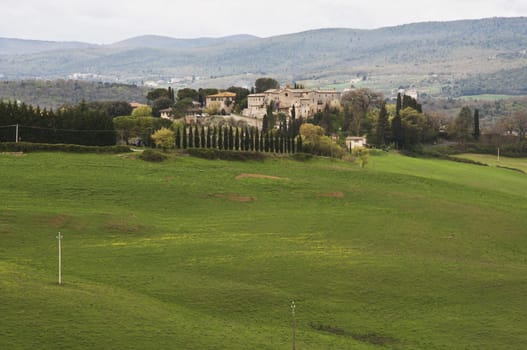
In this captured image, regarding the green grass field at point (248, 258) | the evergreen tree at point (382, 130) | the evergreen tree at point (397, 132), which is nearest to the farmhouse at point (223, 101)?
the evergreen tree at point (382, 130)

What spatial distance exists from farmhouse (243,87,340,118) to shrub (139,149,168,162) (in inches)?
2654

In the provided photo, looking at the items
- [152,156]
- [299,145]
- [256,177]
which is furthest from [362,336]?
[299,145]

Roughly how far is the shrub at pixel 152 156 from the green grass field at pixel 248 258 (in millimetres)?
1557

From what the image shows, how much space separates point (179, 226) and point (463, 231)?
828 inches

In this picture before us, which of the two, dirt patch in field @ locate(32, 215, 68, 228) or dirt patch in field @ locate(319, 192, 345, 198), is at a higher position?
dirt patch in field @ locate(32, 215, 68, 228)

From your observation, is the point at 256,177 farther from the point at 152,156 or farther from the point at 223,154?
the point at 223,154

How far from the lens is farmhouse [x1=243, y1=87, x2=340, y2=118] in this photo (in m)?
150

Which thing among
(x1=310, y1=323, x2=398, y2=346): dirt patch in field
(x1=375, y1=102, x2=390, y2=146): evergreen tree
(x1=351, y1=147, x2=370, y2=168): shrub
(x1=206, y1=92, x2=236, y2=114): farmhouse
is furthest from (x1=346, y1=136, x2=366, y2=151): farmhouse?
(x1=310, y1=323, x2=398, y2=346): dirt patch in field

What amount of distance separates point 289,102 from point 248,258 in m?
105

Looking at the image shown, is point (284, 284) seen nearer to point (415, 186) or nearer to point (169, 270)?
point (169, 270)

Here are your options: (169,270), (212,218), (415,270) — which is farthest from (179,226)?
(415,270)

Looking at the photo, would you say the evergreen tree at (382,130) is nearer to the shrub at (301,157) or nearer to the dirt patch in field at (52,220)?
the shrub at (301,157)

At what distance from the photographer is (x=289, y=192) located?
235ft

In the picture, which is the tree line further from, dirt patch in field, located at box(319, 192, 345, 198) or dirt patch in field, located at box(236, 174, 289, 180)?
dirt patch in field, located at box(319, 192, 345, 198)
